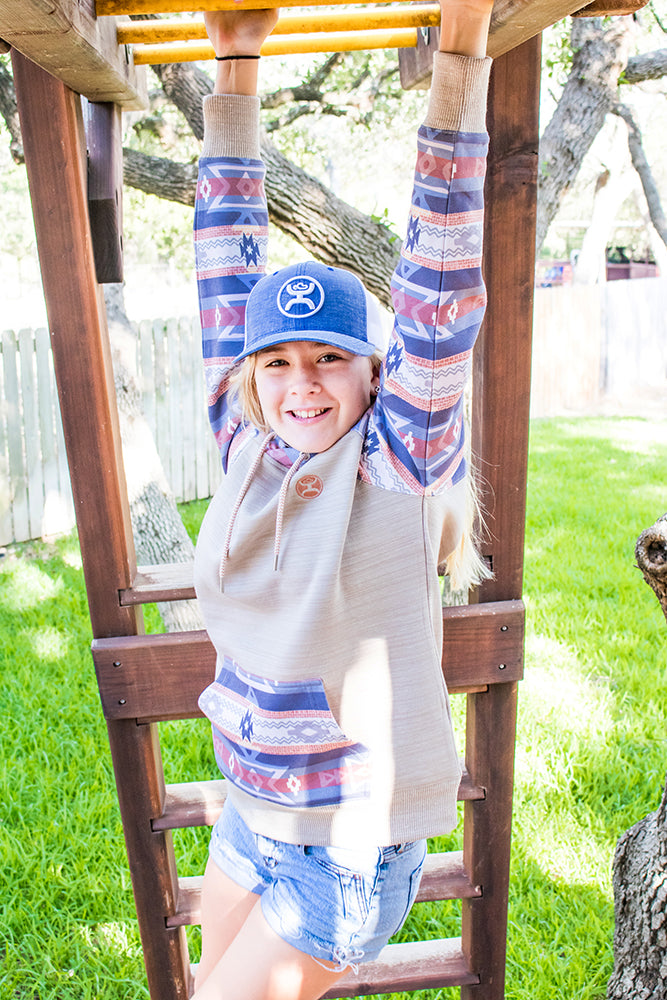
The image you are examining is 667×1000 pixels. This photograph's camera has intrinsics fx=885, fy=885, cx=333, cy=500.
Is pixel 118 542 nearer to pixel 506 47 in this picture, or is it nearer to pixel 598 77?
pixel 506 47

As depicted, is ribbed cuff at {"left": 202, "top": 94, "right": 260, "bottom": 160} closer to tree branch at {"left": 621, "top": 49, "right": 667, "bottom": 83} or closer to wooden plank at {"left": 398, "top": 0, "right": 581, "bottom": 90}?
wooden plank at {"left": 398, "top": 0, "right": 581, "bottom": 90}

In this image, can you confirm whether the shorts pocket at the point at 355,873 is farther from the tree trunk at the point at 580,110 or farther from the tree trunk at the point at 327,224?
the tree trunk at the point at 580,110


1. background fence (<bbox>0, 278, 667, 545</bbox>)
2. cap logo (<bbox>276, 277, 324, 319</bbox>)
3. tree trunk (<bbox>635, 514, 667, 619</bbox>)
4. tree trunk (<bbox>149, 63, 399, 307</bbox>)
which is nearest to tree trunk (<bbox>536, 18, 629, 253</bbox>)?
tree trunk (<bbox>149, 63, 399, 307</bbox>)

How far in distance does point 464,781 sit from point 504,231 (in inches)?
43.9

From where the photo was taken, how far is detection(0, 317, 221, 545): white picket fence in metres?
5.97

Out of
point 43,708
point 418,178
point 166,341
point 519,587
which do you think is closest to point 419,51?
point 418,178

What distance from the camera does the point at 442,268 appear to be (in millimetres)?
1198

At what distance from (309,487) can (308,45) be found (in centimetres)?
89

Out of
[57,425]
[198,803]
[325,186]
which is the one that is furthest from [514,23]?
[57,425]

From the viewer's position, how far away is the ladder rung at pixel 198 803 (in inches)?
72.6

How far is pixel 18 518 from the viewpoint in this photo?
5953mm

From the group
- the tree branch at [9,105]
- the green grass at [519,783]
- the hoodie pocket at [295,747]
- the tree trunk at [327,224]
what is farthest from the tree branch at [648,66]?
the hoodie pocket at [295,747]

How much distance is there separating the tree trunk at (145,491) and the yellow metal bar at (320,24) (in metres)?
2.49

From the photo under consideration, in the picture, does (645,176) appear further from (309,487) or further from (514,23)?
(309,487)
